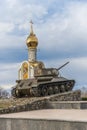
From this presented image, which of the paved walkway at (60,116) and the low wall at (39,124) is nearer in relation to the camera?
the low wall at (39,124)

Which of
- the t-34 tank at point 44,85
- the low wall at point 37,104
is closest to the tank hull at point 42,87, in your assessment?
the t-34 tank at point 44,85

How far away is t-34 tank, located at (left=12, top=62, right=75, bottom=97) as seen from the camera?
29.3m

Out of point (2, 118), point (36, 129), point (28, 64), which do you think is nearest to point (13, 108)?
point (2, 118)

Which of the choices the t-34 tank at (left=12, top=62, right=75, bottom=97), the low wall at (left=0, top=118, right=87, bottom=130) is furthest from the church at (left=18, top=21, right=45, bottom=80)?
the low wall at (left=0, top=118, right=87, bottom=130)

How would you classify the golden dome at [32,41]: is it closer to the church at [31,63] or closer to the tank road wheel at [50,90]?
the church at [31,63]

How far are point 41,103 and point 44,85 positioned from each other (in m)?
10.5

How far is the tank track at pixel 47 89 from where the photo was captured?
29166mm

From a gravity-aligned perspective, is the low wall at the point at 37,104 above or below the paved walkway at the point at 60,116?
above

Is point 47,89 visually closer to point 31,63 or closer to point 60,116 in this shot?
point 31,63

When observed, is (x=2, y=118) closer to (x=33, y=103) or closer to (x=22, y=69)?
(x=33, y=103)

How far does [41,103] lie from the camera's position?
19.0 meters

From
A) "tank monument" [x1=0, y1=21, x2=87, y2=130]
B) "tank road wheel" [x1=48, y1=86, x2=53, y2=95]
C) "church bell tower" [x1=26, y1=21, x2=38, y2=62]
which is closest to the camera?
"tank monument" [x1=0, y1=21, x2=87, y2=130]

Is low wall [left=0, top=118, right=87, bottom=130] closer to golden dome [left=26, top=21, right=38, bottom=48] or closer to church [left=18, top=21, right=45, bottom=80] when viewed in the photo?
church [left=18, top=21, right=45, bottom=80]

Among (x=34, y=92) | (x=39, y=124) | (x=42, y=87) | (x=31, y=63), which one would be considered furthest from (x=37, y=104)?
(x=31, y=63)
